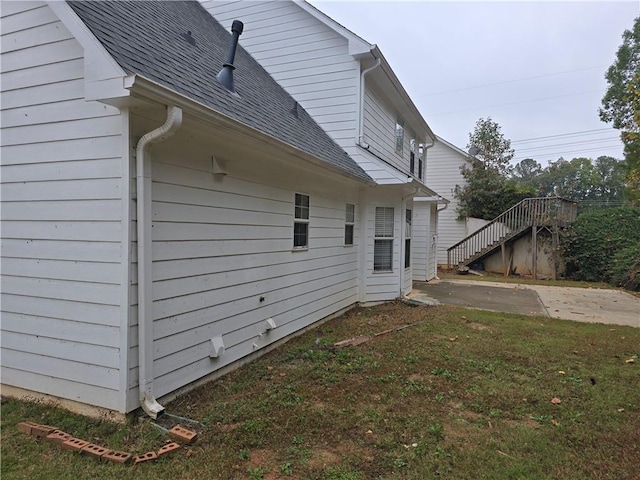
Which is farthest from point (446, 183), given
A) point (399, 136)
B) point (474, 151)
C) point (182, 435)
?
point (182, 435)

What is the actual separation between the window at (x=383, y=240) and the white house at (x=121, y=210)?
14.3 ft

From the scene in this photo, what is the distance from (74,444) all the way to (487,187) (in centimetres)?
2019

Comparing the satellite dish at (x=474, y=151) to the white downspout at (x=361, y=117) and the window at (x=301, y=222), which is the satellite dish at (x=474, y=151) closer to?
the white downspout at (x=361, y=117)

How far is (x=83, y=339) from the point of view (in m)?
3.11

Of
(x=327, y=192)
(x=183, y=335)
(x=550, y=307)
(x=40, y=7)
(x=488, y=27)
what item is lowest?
(x=550, y=307)

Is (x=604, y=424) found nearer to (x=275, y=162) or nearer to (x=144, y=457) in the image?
(x=144, y=457)

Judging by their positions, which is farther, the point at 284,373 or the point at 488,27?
the point at 488,27

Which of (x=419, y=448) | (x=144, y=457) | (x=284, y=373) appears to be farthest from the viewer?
(x=284, y=373)

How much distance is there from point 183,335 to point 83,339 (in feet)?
2.73

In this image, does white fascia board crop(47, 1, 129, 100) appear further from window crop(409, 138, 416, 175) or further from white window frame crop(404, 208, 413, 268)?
window crop(409, 138, 416, 175)

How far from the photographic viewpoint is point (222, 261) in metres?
4.11

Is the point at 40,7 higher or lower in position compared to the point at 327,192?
higher

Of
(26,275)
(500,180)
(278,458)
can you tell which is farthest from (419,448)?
(500,180)

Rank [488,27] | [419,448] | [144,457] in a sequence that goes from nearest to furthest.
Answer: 1. [144,457]
2. [419,448]
3. [488,27]
